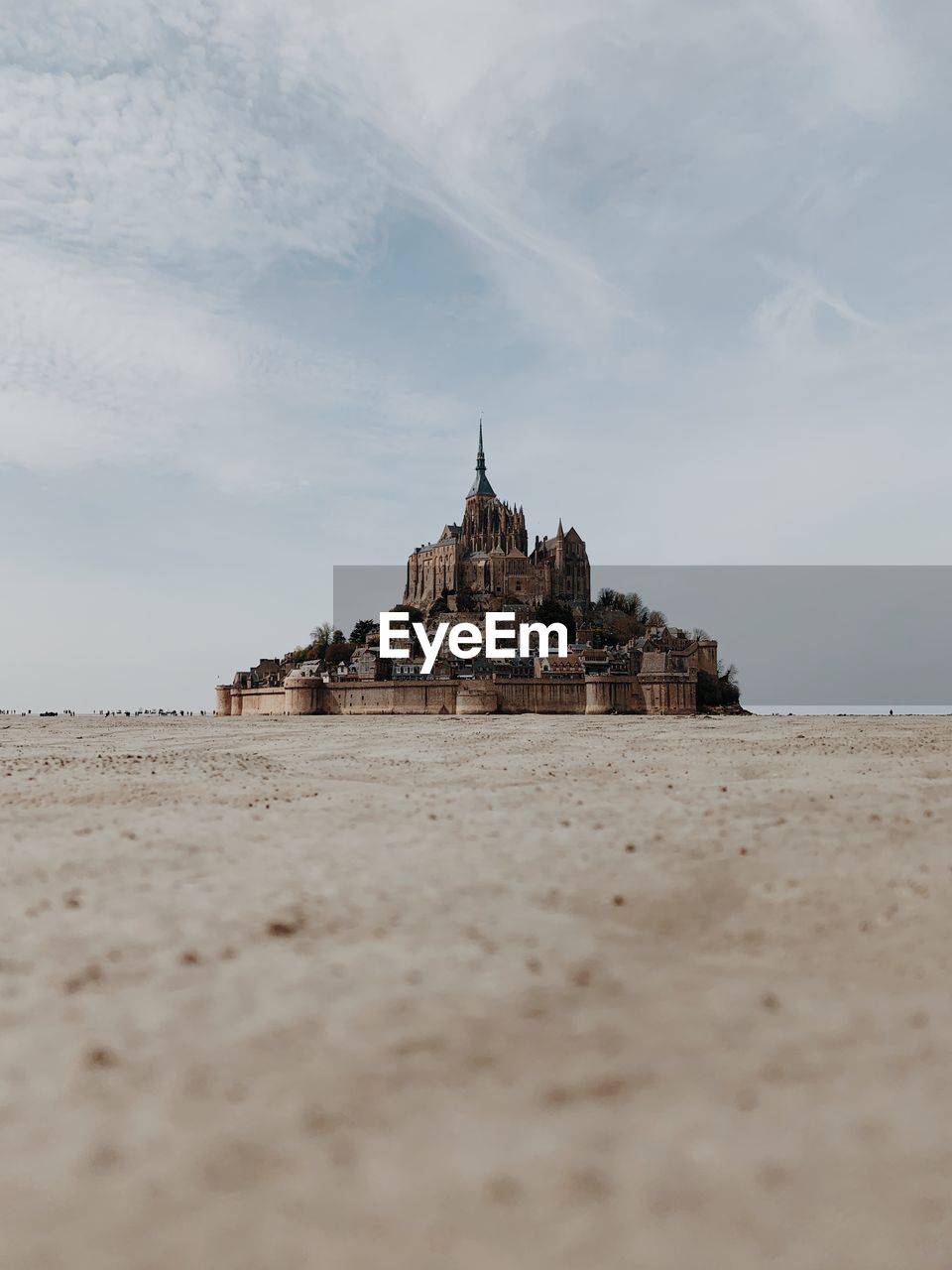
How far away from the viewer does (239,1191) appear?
9.68 ft

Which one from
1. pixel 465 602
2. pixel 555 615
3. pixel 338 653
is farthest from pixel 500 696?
pixel 465 602

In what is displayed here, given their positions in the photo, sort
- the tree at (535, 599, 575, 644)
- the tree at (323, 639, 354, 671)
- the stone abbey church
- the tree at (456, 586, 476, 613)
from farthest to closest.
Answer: the stone abbey church
the tree at (456, 586, 476, 613)
the tree at (535, 599, 575, 644)
the tree at (323, 639, 354, 671)

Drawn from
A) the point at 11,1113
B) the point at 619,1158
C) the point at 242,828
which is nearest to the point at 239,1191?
the point at 11,1113

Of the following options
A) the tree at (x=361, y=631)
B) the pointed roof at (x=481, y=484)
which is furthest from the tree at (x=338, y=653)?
the pointed roof at (x=481, y=484)

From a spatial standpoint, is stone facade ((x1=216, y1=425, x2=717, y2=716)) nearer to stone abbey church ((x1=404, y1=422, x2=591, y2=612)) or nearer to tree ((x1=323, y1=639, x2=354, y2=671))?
tree ((x1=323, y1=639, x2=354, y2=671))

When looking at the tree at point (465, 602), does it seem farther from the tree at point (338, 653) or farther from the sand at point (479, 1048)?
the sand at point (479, 1048)

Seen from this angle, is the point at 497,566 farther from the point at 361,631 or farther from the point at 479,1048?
the point at 479,1048

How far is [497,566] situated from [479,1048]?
349 ft

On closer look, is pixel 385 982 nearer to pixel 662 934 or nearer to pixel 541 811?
pixel 662 934

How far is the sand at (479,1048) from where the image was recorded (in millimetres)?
2809

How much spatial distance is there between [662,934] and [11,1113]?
3589 millimetres

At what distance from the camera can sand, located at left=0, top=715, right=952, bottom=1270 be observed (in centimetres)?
281

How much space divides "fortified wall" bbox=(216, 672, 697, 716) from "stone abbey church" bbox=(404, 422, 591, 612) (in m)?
36.1

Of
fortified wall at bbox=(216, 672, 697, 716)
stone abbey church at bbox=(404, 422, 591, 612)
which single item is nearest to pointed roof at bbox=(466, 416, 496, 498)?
stone abbey church at bbox=(404, 422, 591, 612)
